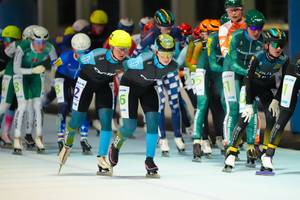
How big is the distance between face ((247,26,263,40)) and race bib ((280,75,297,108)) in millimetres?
792

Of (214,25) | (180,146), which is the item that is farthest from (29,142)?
(214,25)

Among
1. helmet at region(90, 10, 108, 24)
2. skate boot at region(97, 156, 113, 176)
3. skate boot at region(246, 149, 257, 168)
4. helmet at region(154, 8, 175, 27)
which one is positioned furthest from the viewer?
helmet at region(90, 10, 108, 24)

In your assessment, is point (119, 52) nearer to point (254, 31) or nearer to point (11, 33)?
point (254, 31)

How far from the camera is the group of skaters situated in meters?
12.0

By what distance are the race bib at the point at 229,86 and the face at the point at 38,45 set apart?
2997mm

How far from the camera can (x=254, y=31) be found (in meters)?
12.7

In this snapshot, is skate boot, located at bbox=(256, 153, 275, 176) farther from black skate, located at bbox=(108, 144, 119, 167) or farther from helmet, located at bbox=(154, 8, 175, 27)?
helmet, located at bbox=(154, 8, 175, 27)

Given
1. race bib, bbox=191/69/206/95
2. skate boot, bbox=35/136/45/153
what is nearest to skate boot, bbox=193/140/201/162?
race bib, bbox=191/69/206/95

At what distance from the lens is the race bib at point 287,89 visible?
12.1m

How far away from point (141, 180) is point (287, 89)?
1.97 meters

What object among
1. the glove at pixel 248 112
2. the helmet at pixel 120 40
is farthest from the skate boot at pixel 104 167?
the glove at pixel 248 112

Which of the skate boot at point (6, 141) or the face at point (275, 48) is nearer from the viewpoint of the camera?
the face at point (275, 48)

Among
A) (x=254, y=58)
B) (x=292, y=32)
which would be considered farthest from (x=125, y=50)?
(x=292, y=32)

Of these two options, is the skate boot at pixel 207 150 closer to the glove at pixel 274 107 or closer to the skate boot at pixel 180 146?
the skate boot at pixel 180 146
